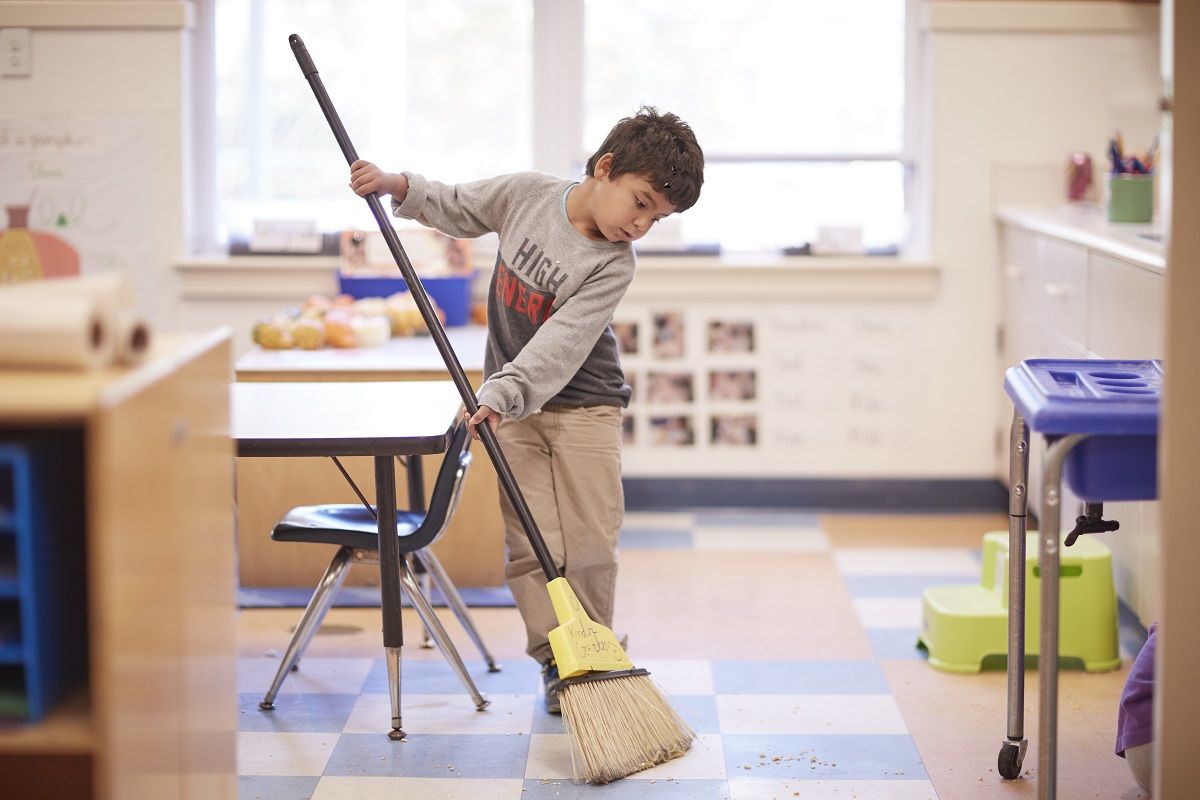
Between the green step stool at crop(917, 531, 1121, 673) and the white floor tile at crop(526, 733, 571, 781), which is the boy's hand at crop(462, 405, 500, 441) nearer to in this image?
the white floor tile at crop(526, 733, 571, 781)

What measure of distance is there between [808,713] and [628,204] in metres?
1.00

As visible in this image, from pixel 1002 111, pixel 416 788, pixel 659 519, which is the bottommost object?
pixel 416 788

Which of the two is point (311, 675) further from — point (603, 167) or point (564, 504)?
point (603, 167)

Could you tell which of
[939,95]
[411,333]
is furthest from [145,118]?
[939,95]

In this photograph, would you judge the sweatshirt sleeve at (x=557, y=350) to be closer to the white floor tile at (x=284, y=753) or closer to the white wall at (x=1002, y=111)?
the white floor tile at (x=284, y=753)

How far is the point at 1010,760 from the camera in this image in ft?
7.46

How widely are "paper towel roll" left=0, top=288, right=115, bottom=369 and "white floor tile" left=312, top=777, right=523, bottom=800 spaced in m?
1.11

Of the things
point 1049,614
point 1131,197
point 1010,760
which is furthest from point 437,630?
point 1131,197

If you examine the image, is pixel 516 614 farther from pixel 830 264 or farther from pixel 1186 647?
pixel 1186 647

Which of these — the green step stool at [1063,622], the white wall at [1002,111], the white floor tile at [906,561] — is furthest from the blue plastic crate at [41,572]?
the white wall at [1002,111]

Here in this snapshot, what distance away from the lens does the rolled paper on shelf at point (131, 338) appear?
139cm

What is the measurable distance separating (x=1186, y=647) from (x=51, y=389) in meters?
1.23

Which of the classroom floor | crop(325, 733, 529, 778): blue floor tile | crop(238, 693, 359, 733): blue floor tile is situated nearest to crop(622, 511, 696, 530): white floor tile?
the classroom floor

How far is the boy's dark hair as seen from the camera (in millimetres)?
2340
